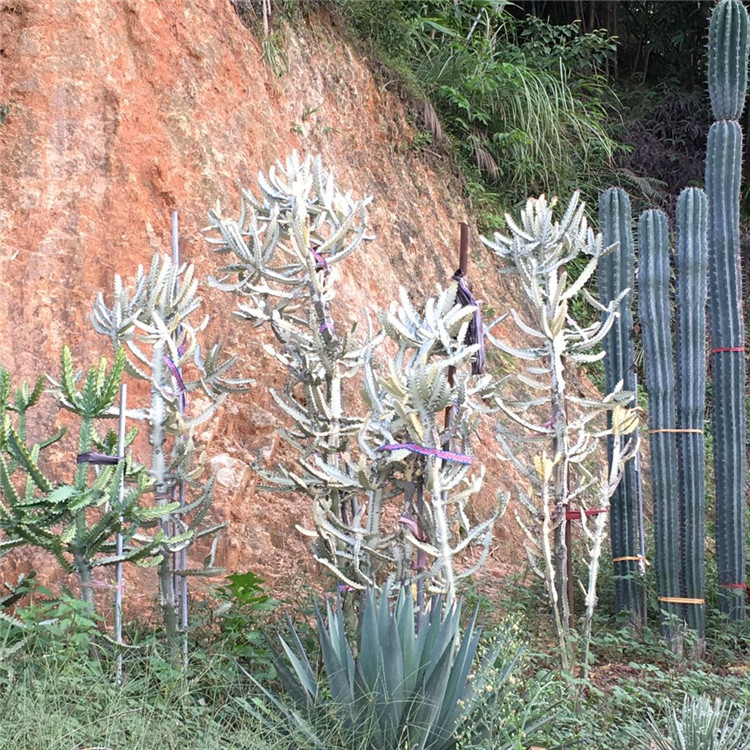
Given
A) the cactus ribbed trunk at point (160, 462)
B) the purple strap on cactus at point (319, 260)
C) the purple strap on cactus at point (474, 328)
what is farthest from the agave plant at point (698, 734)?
the purple strap on cactus at point (319, 260)

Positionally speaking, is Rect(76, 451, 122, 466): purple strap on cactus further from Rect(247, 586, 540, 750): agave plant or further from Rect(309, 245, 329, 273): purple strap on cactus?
Rect(309, 245, 329, 273): purple strap on cactus

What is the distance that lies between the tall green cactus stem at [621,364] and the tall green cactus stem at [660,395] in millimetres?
119

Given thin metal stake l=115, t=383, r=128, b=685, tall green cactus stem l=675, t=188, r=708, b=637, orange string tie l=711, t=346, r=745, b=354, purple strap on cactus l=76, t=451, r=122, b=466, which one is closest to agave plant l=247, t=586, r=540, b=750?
thin metal stake l=115, t=383, r=128, b=685

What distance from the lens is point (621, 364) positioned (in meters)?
6.60

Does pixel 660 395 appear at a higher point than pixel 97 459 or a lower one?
higher

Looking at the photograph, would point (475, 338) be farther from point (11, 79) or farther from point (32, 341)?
point (11, 79)

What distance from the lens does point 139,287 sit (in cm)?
477

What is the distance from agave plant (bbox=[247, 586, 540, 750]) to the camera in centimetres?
371

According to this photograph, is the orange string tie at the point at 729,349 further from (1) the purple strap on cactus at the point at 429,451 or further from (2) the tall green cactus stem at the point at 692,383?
(1) the purple strap on cactus at the point at 429,451

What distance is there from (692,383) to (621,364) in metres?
0.45

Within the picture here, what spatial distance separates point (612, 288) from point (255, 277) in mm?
2753

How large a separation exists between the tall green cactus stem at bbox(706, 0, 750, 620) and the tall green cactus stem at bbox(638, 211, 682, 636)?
36 centimetres

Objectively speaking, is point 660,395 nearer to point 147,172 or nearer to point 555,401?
point 555,401

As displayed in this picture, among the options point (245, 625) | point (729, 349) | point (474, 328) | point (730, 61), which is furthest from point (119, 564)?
point (730, 61)
